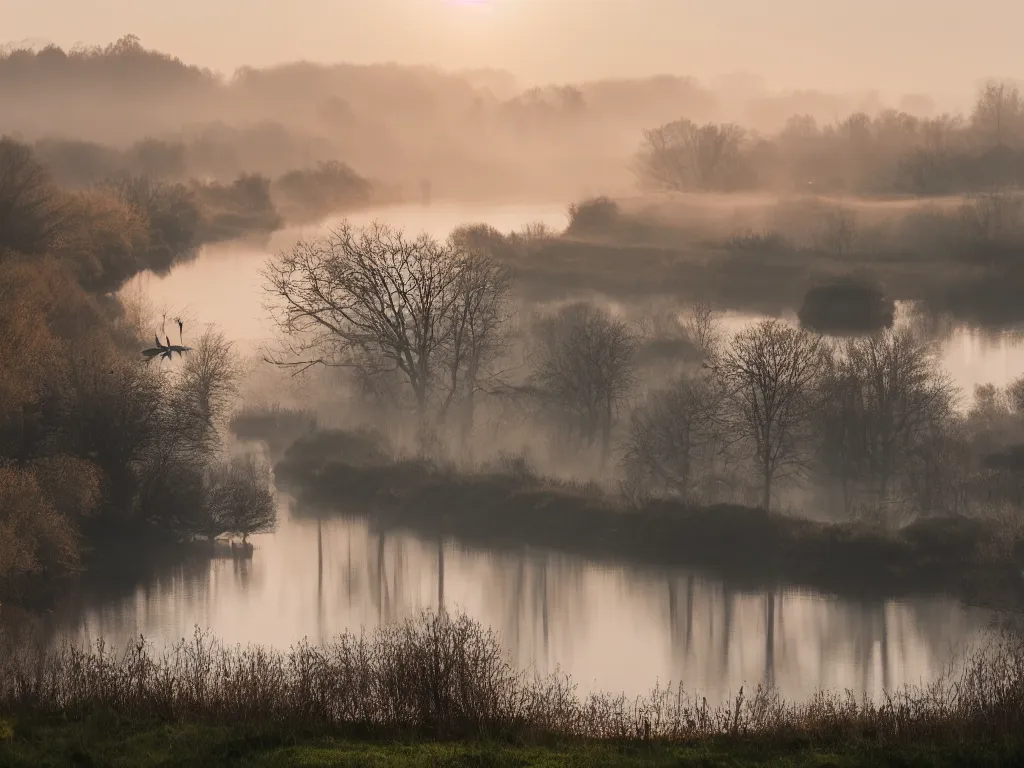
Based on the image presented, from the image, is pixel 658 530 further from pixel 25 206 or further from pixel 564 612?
pixel 25 206

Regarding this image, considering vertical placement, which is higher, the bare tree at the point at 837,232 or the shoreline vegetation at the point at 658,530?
the bare tree at the point at 837,232

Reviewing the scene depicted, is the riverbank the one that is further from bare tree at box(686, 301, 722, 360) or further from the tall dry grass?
bare tree at box(686, 301, 722, 360)

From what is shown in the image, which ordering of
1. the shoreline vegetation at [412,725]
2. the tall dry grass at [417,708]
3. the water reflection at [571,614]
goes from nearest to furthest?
the shoreline vegetation at [412,725] → the tall dry grass at [417,708] → the water reflection at [571,614]

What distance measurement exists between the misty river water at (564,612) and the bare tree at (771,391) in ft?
30.7

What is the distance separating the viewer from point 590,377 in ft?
188

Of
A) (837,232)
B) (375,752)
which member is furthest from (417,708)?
(837,232)

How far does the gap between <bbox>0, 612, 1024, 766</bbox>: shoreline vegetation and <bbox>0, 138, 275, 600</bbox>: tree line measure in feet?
39.8

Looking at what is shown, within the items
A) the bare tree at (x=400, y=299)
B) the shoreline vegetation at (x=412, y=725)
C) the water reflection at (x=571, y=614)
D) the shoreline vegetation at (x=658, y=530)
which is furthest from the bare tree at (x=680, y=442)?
the shoreline vegetation at (x=412, y=725)

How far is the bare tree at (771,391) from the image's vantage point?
150 feet

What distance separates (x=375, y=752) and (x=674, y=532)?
83.7 ft

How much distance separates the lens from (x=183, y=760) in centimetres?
1495

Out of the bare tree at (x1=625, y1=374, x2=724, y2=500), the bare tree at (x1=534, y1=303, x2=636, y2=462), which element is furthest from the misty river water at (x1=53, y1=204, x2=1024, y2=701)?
the bare tree at (x1=534, y1=303, x2=636, y2=462)

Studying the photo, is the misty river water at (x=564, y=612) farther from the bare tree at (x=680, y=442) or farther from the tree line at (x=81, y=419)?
the bare tree at (x=680, y=442)

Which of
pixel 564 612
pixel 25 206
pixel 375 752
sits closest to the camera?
pixel 375 752
